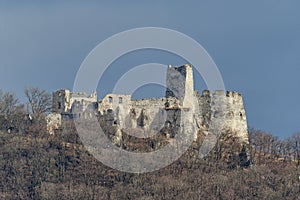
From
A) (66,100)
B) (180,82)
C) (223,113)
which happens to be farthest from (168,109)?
(66,100)

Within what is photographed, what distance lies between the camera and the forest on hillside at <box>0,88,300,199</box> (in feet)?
284

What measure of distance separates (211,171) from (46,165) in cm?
1077

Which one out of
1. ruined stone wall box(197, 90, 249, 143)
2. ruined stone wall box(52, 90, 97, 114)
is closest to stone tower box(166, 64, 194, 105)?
ruined stone wall box(197, 90, 249, 143)

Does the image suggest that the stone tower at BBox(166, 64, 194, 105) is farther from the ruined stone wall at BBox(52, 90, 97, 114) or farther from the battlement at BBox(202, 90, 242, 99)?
the ruined stone wall at BBox(52, 90, 97, 114)

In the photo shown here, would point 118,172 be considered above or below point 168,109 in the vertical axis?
below

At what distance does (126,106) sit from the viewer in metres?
95.6

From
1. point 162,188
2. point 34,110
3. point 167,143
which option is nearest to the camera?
point 162,188

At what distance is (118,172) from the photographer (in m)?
89.1

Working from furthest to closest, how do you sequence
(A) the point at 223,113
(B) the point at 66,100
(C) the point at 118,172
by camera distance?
(B) the point at 66,100 < (A) the point at 223,113 < (C) the point at 118,172

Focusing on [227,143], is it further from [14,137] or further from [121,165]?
[14,137]

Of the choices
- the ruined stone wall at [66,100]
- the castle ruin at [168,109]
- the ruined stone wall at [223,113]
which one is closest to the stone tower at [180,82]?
the castle ruin at [168,109]

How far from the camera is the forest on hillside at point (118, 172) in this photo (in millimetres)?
86500

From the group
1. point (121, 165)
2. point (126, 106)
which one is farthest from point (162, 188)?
point (126, 106)

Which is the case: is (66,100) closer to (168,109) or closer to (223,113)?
(168,109)
